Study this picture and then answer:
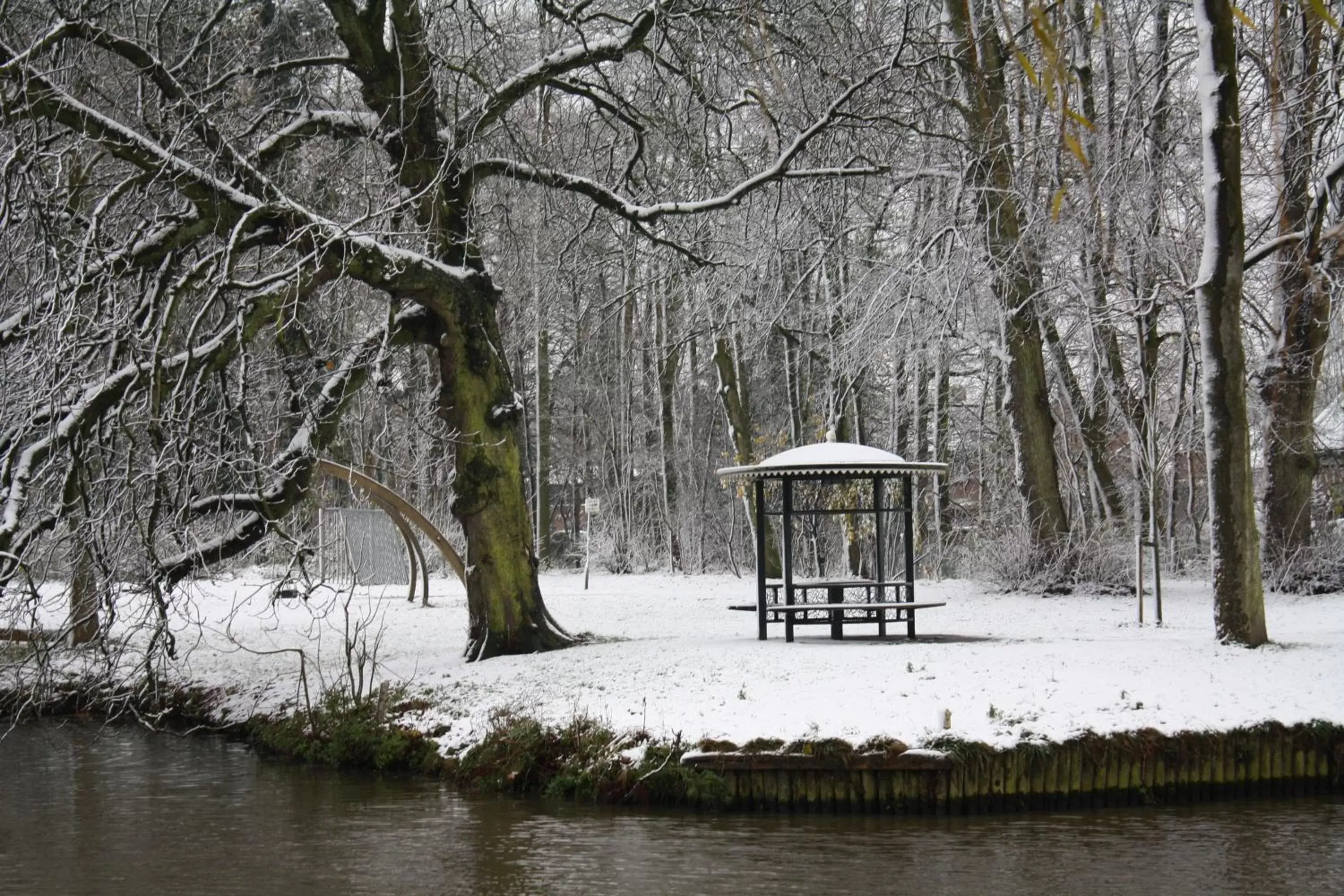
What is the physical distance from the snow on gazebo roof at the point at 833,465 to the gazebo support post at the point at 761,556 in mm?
321

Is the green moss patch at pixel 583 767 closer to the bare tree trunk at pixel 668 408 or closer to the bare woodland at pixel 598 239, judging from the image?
the bare woodland at pixel 598 239

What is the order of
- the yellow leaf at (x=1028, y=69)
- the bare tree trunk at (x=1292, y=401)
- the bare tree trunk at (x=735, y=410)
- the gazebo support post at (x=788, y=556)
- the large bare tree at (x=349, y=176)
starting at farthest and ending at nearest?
the bare tree trunk at (x=735, y=410), the bare tree trunk at (x=1292, y=401), the gazebo support post at (x=788, y=556), the large bare tree at (x=349, y=176), the yellow leaf at (x=1028, y=69)

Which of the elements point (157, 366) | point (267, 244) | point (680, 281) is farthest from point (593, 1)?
point (157, 366)

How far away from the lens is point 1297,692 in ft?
34.2

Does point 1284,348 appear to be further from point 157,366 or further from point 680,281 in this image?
point 157,366

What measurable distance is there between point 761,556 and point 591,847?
584 centimetres

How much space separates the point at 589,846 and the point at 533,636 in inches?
218

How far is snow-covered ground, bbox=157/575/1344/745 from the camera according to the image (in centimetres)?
1004

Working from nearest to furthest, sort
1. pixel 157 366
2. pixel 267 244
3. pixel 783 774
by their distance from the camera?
pixel 157 366
pixel 783 774
pixel 267 244

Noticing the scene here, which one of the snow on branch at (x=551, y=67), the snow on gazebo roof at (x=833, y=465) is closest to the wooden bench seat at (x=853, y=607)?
the snow on gazebo roof at (x=833, y=465)

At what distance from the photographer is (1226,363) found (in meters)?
12.3

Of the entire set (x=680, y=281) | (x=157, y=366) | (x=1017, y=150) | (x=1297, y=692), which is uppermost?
(x=1017, y=150)

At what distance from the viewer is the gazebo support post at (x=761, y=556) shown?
14234 mm

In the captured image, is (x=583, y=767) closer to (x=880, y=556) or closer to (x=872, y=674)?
(x=872, y=674)
